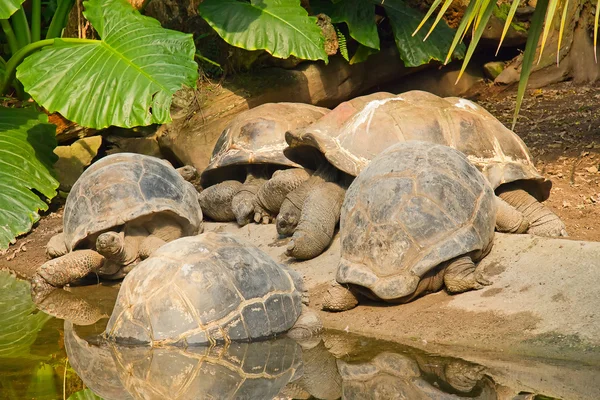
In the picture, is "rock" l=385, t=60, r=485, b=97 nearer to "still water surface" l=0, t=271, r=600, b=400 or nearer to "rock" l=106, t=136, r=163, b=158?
"rock" l=106, t=136, r=163, b=158

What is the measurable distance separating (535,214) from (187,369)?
10.9 feet

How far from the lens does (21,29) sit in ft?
31.2

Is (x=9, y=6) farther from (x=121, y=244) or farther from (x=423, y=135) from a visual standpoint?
(x=423, y=135)

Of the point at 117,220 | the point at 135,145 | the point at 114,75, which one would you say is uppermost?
the point at 114,75

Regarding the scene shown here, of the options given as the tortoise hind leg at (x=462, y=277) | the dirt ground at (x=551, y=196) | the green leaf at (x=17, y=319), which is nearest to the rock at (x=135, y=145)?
the dirt ground at (x=551, y=196)

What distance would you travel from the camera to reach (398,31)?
10656 mm

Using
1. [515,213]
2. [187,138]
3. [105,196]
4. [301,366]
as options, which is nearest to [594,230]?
[515,213]

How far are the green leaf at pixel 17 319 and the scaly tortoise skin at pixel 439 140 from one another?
2124mm

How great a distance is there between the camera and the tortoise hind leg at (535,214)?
660 cm

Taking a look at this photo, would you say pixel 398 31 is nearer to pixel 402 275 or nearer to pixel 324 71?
pixel 324 71

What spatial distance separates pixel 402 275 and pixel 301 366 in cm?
108

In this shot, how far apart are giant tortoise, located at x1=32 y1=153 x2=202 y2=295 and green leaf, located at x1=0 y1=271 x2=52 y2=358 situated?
24cm

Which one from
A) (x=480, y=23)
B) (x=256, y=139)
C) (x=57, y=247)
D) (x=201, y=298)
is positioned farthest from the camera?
(x=256, y=139)

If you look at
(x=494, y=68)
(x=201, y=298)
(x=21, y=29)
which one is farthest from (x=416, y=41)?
(x=201, y=298)
